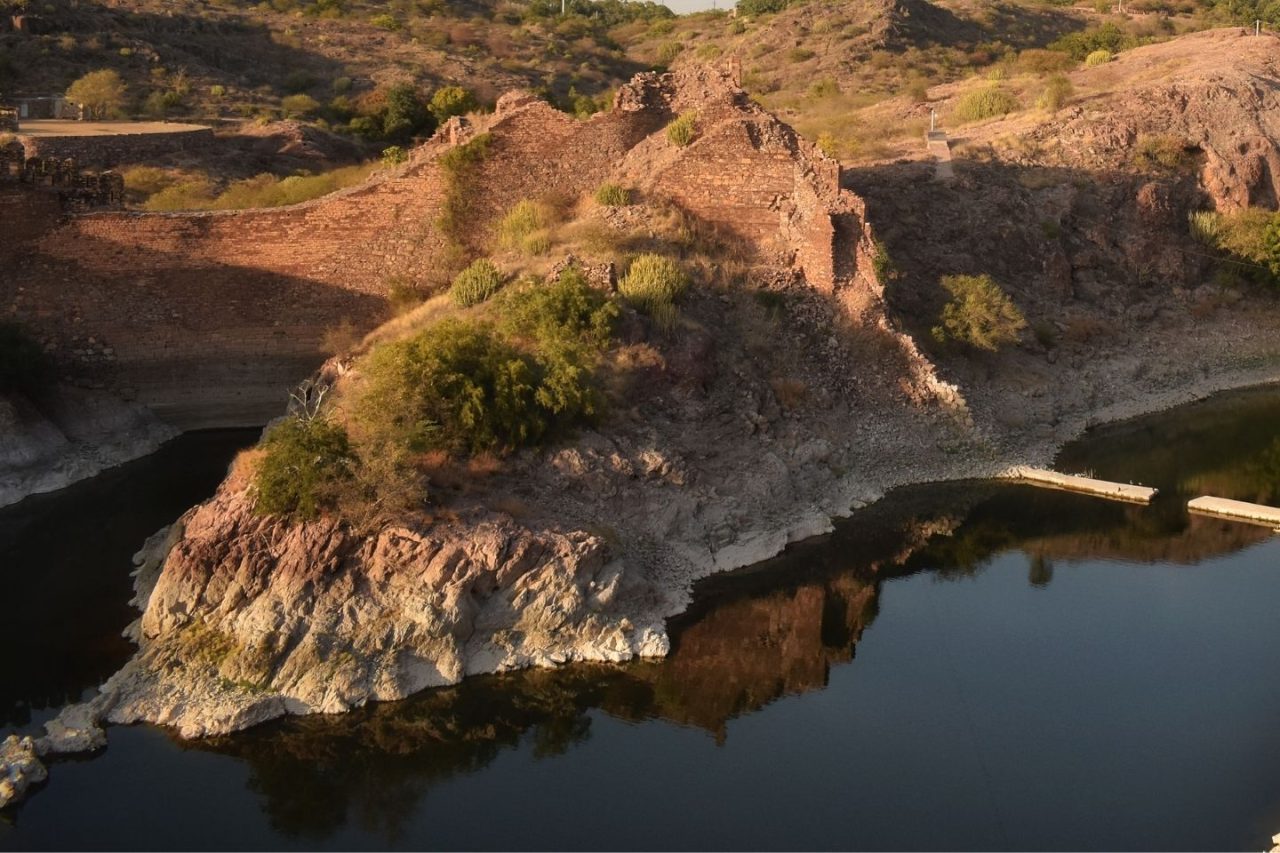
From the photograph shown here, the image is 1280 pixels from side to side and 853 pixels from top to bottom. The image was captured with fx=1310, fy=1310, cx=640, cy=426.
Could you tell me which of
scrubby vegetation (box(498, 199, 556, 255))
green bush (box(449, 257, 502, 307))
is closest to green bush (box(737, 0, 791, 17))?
scrubby vegetation (box(498, 199, 556, 255))

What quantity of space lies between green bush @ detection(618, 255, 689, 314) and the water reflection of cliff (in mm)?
5174

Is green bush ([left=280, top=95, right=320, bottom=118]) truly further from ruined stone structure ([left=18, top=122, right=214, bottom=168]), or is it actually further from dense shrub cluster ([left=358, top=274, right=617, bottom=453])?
dense shrub cluster ([left=358, top=274, right=617, bottom=453])

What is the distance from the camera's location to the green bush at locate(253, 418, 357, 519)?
17.4 metres

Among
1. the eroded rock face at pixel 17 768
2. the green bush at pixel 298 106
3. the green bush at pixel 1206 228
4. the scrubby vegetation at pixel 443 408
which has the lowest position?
the eroded rock face at pixel 17 768

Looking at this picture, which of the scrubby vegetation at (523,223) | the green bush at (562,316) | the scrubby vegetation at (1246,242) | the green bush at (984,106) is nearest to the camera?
the green bush at (562,316)

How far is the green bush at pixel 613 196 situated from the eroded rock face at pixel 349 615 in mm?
10120

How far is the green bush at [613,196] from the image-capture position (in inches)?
1027

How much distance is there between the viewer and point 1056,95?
117 feet

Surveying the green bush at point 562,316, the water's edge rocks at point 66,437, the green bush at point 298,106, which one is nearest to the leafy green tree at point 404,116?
the green bush at point 298,106

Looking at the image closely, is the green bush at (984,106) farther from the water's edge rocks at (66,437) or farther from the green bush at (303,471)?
the green bush at (303,471)

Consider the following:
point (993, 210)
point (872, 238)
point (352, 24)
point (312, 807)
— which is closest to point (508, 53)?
point (352, 24)

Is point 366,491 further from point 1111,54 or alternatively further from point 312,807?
point 1111,54

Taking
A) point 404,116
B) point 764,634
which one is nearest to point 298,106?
point 404,116

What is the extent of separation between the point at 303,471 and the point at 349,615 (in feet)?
7.14
